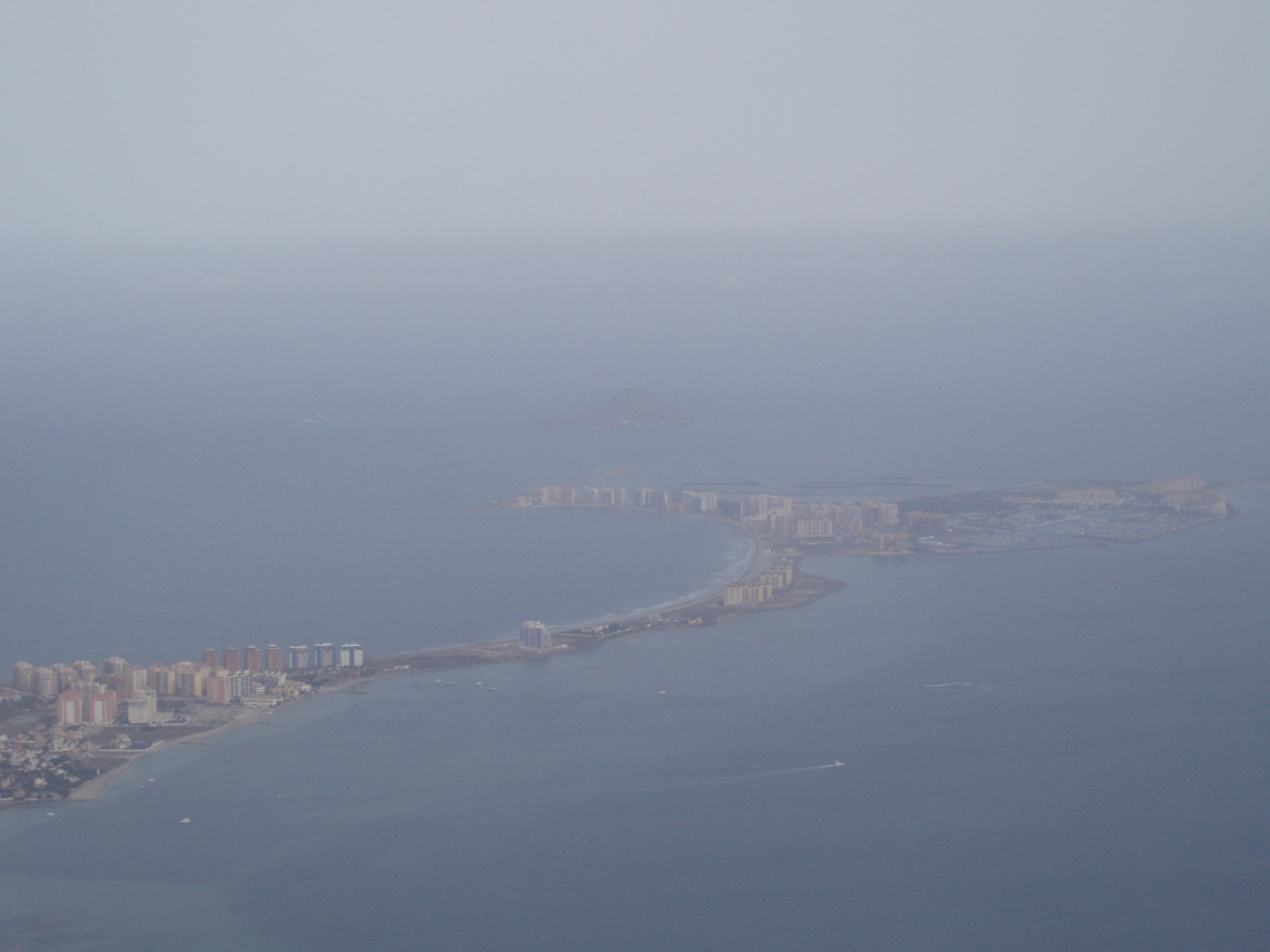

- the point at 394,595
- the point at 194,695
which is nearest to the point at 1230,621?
the point at 394,595

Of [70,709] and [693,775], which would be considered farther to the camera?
[70,709]

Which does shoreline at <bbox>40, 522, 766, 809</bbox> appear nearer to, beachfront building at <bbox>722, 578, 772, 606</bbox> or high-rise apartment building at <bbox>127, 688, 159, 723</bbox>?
beachfront building at <bbox>722, 578, 772, 606</bbox>

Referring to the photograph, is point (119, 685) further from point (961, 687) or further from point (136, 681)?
point (961, 687)

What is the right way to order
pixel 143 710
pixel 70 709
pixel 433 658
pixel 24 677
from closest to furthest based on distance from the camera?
pixel 70 709
pixel 143 710
pixel 24 677
pixel 433 658

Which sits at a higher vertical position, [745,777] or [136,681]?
[136,681]

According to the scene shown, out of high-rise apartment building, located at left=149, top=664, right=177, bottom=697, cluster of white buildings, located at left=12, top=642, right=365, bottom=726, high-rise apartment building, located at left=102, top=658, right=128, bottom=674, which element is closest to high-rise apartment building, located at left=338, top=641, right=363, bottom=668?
cluster of white buildings, located at left=12, top=642, right=365, bottom=726

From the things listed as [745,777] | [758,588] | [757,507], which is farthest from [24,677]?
[757,507]

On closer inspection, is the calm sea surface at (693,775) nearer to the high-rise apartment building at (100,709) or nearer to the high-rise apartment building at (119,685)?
the high-rise apartment building at (100,709)
